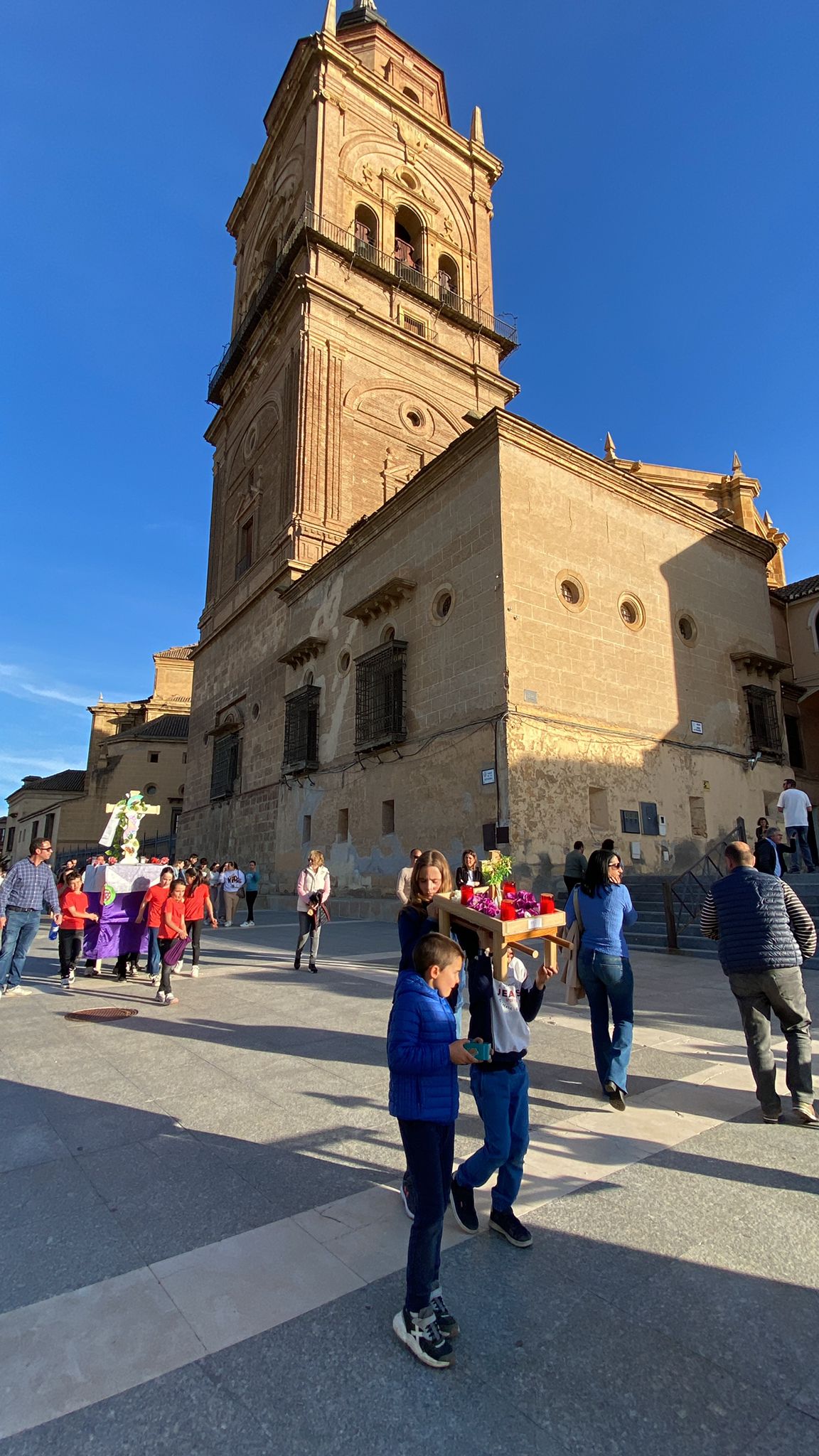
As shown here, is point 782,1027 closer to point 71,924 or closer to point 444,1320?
point 444,1320

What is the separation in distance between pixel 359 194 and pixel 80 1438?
37.3 meters

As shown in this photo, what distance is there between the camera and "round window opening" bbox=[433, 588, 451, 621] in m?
16.2

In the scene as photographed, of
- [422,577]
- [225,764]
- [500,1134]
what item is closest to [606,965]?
[500,1134]

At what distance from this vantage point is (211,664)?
30.5 metres

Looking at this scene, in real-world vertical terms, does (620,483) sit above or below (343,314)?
below

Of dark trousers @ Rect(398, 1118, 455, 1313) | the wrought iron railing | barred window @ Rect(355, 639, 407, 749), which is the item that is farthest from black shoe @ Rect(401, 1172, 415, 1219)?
barred window @ Rect(355, 639, 407, 749)

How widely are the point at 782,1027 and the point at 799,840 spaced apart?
36.7 feet

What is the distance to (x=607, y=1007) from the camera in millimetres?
4852

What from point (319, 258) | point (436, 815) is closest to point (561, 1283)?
point (436, 815)

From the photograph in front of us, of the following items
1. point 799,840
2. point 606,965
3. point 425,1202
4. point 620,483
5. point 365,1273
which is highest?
point 620,483

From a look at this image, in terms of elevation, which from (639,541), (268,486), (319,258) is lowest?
(639,541)

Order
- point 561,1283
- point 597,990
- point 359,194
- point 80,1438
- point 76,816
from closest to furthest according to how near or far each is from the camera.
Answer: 1. point 80,1438
2. point 561,1283
3. point 597,990
4. point 359,194
5. point 76,816

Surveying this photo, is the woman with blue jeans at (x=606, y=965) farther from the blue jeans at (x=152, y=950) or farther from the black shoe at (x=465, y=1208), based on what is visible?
the blue jeans at (x=152, y=950)

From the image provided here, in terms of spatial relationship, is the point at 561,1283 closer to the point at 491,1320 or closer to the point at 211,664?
the point at 491,1320
